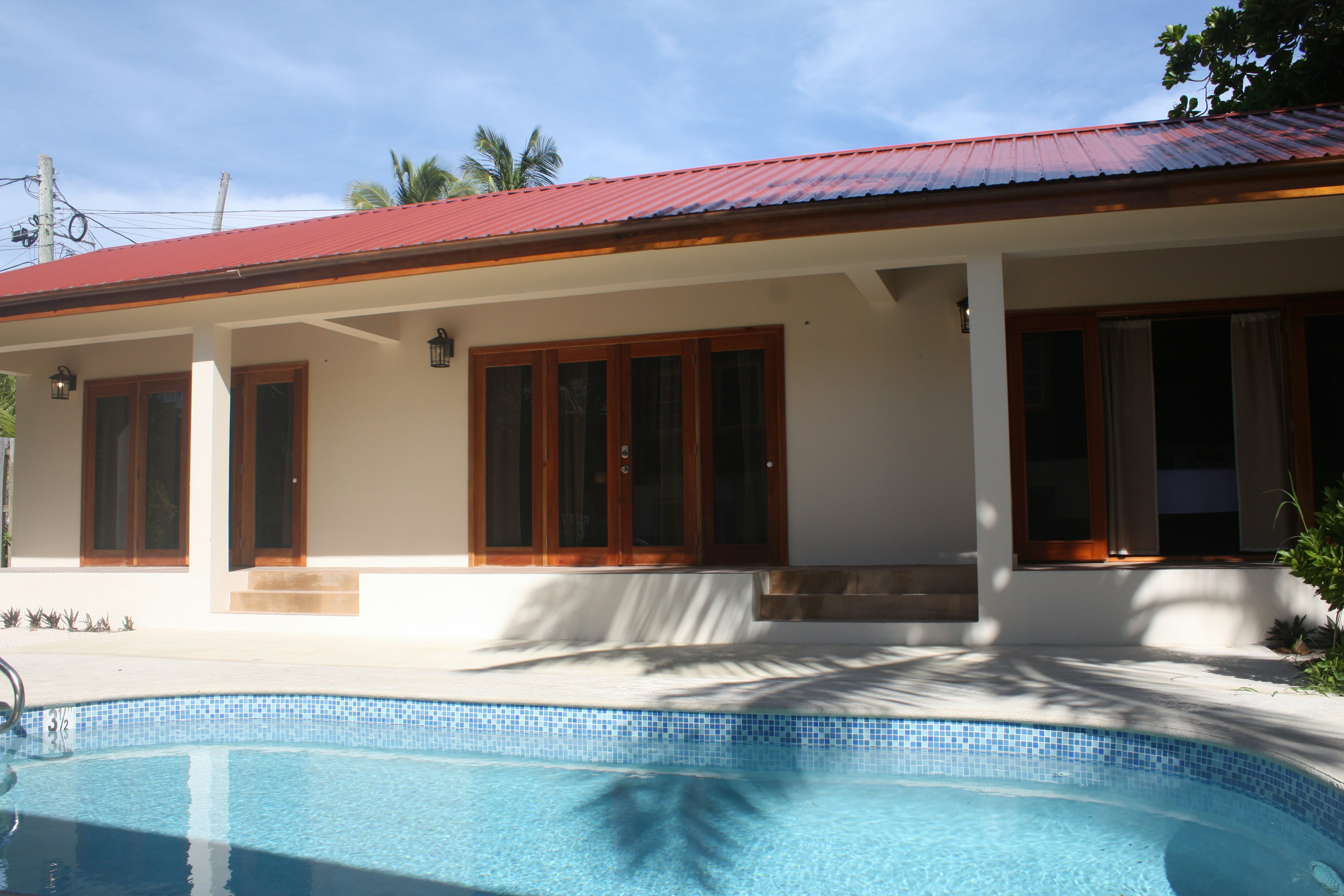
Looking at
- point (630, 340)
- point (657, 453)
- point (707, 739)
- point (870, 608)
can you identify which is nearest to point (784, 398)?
point (657, 453)

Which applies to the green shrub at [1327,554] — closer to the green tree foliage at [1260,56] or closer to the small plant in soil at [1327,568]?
the small plant in soil at [1327,568]

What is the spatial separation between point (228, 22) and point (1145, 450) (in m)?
18.0

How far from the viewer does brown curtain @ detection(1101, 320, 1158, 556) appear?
7.61 metres

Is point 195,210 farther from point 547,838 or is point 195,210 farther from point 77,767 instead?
point 547,838

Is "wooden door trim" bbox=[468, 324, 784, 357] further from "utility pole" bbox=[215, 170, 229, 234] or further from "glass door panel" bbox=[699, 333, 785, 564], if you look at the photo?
"utility pole" bbox=[215, 170, 229, 234]

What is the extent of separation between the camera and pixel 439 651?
707cm

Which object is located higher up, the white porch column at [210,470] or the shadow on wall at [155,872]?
the white porch column at [210,470]

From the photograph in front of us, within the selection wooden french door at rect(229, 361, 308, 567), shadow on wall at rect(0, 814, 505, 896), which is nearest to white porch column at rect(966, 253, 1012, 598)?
shadow on wall at rect(0, 814, 505, 896)

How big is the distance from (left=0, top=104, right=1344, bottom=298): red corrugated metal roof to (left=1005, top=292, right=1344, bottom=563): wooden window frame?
131cm

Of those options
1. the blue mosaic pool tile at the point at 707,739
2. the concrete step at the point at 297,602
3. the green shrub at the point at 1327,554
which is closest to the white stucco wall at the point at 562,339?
the concrete step at the point at 297,602

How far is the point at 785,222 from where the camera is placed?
6.17 meters

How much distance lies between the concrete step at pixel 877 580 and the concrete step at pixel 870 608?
0.12 m

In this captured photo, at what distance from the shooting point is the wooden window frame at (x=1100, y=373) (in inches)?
286

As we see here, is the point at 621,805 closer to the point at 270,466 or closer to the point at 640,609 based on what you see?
the point at 640,609
